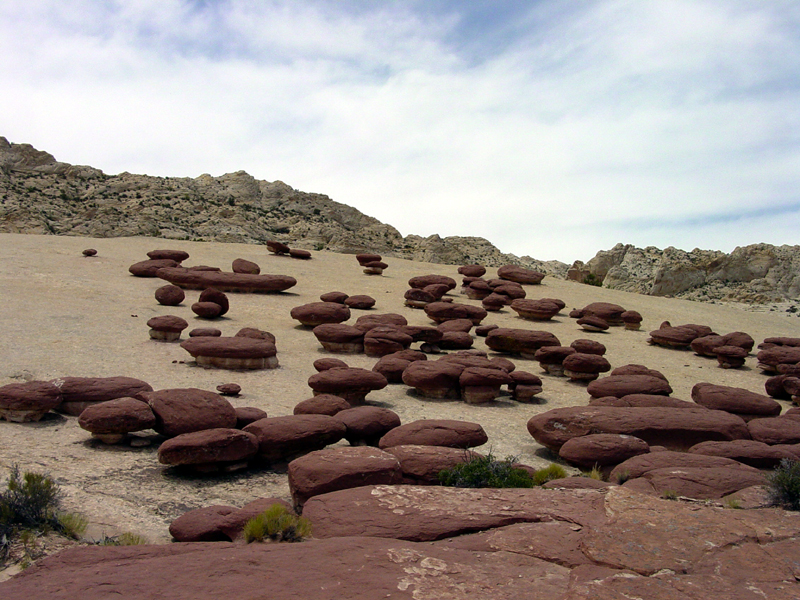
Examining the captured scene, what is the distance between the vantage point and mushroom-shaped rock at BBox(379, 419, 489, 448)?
9.83 metres

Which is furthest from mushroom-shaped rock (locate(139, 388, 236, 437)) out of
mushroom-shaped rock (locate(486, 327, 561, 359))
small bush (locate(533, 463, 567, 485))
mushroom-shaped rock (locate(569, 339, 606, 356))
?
mushroom-shaped rock (locate(569, 339, 606, 356))

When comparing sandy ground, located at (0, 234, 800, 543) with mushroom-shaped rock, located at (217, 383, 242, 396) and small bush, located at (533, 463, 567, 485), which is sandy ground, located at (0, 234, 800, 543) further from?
small bush, located at (533, 463, 567, 485)

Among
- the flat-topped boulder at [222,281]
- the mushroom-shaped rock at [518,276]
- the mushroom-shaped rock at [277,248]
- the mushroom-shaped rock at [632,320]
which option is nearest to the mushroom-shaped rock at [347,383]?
the flat-topped boulder at [222,281]

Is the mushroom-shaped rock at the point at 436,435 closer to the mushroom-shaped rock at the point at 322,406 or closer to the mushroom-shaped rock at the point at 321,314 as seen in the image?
the mushroom-shaped rock at the point at 322,406

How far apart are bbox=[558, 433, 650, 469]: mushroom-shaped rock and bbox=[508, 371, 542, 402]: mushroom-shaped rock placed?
4.13 meters

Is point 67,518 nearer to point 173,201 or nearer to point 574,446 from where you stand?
point 574,446

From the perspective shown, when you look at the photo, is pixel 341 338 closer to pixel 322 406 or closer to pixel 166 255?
pixel 322 406

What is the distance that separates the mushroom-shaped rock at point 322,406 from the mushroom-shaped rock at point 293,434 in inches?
38.2

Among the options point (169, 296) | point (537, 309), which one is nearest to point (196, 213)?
point (169, 296)

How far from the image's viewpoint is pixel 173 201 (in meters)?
49.7

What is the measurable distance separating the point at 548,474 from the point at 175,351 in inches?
420

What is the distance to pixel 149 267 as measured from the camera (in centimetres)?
2630

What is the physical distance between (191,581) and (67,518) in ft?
9.04

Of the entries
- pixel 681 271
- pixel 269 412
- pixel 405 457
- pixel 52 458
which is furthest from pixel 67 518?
pixel 681 271
